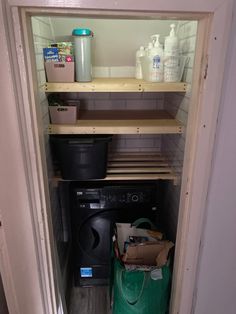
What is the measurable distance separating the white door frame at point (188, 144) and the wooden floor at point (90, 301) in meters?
0.69

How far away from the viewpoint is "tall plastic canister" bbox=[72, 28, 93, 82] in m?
1.37

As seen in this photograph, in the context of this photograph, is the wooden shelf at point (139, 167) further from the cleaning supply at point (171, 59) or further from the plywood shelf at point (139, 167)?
the cleaning supply at point (171, 59)

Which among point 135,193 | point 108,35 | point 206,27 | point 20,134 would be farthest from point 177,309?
point 108,35

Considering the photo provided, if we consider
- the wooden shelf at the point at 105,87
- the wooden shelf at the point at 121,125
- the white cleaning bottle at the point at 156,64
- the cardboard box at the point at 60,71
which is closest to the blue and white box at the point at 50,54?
the cardboard box at the point at 60,71

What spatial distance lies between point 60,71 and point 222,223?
1135 millimetres

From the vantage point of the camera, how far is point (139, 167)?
1772 mm

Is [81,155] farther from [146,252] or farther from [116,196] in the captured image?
[146,252]

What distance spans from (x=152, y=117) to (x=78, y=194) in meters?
0.78

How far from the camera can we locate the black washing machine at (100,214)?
1772 millimetres

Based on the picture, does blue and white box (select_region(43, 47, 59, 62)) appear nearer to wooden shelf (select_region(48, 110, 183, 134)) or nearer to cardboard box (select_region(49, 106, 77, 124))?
cardboard box (select_region(49, 106, 77, 124))

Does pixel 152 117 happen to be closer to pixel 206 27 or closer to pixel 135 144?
pixel 135 144

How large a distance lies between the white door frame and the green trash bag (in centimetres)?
18

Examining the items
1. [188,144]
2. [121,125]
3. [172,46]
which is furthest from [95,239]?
[172,46]

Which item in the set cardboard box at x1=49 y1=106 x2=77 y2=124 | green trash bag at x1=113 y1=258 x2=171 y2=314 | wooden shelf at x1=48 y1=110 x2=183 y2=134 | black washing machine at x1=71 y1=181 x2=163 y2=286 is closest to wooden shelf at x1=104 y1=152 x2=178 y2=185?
black washing machine at x1=71 y1=181 x2=163 y2=286
